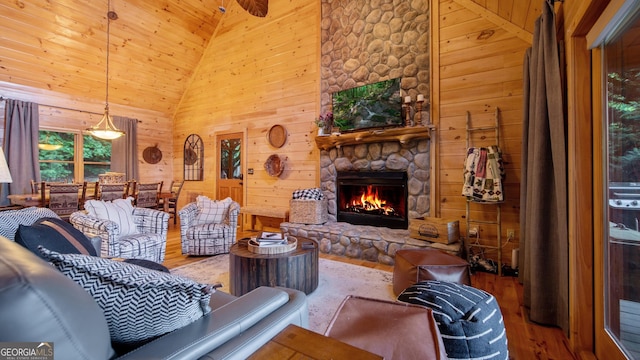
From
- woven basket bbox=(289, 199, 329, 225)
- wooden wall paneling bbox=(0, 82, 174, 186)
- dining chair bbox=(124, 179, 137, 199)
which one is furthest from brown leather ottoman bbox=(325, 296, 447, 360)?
wooden wall paneling bbox=(0, 82, 174, 186)

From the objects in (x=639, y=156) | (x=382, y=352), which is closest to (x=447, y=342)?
(x=382, y=352)

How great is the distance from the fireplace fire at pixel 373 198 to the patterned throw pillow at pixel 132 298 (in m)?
3.38

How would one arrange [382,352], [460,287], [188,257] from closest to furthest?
[382,352] → [460,287] → [188,257]

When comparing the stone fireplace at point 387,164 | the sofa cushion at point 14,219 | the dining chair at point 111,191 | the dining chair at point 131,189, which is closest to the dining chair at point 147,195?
the dining chair at point 131,189

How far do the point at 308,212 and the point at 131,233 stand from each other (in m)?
2.23

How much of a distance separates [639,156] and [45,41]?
7.35 m

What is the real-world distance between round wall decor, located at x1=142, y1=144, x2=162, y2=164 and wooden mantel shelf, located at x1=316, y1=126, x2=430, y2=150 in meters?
4.68

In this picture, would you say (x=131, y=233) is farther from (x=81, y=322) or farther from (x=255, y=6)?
(x=81, y=322)

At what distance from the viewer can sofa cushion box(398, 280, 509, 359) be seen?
1.20 meters

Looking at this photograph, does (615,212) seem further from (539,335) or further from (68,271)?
(68,271)

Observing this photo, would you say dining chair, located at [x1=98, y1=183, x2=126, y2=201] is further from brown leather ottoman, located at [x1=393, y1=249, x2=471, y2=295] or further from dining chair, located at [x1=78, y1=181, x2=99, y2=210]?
brown leather ottoman, located at [x1=393, y1=249, x2=471, y2=295]

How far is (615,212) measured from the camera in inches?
61.4

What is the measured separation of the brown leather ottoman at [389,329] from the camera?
39.3 inches

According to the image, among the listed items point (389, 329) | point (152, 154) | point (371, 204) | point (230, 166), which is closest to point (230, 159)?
point (230, 166)
